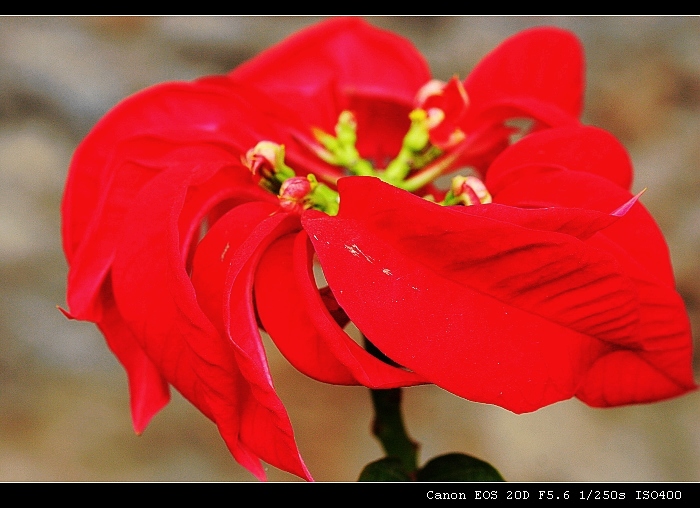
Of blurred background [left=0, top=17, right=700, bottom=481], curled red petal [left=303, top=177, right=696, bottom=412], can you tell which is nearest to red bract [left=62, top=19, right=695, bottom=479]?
curled red petal [left=303, top=177, right=696, bottom=412]

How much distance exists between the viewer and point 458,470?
38 cm

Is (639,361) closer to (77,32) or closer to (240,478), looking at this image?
(240,478)

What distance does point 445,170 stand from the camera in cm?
43

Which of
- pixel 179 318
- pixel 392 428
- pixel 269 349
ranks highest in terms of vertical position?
pixel 179 318

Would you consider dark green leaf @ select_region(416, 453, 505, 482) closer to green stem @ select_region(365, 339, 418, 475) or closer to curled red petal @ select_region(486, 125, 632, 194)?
green stem @ select_region(365, 339, 418, 475)

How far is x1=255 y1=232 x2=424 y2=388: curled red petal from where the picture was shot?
0.87ft

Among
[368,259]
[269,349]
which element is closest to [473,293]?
[368,259]

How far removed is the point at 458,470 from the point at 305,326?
0.46ft

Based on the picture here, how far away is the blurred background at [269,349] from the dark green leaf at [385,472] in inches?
19.0

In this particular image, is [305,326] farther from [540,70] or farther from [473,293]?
[540,70]

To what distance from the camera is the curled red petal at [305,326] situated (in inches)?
10.5

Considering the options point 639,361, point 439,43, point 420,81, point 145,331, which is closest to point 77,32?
point 439,43
